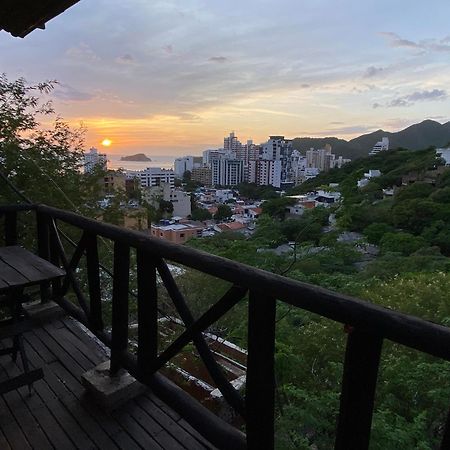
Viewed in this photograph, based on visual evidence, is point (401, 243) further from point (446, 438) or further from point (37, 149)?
point (446, 438)

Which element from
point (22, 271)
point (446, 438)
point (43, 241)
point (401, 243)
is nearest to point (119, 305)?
point (22, 271)

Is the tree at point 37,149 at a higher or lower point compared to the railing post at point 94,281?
higher

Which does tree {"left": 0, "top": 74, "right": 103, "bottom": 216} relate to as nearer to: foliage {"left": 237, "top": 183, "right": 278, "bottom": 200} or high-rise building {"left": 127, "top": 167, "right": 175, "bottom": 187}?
Result: high-rise building {"left": 127, "top": 167, "right": 175, "bottom": 187}

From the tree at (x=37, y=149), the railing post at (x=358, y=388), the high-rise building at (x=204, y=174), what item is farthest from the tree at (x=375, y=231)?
the high-rise building at (x=204, y=174)

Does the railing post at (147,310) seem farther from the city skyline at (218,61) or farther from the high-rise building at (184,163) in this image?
the high-rise building at (184,163)

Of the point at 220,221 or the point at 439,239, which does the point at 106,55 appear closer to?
the point at 220,221

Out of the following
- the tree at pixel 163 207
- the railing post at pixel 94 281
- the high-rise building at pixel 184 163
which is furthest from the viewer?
the high-rise building at pixel 184 163

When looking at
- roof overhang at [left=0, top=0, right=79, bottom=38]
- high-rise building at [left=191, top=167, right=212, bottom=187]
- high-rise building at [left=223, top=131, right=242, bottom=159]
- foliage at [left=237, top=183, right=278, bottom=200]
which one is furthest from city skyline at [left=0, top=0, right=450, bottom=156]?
high-rise building at [left=223, top=131, right=242, bottom=159]
